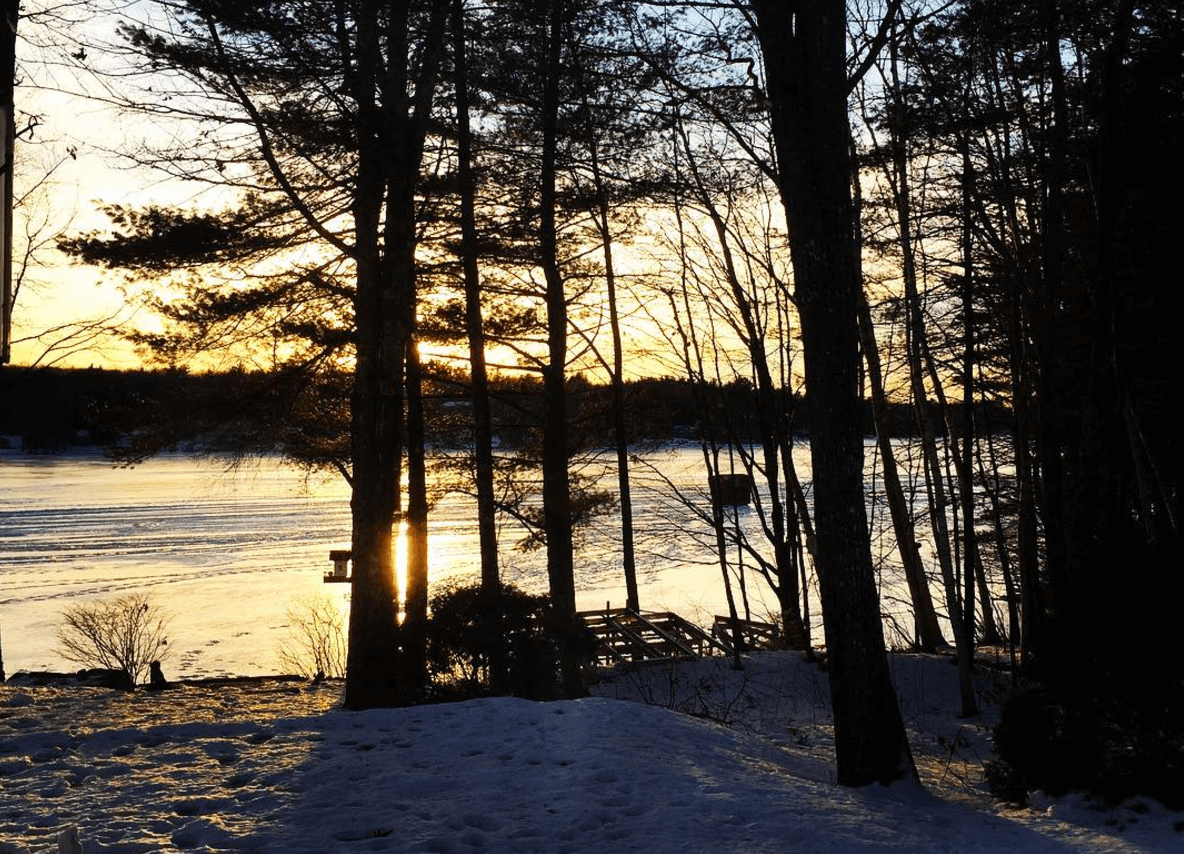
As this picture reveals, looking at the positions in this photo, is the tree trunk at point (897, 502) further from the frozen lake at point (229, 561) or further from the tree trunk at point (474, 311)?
the tree trunk at point (474, 311)

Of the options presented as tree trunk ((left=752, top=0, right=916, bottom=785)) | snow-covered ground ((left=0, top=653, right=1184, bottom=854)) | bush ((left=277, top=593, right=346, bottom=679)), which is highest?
tree trunk ((left=752, top=0, right=916, bottom=785))

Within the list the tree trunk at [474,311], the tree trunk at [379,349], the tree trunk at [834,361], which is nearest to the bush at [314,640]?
the tree trunk at [474,311]

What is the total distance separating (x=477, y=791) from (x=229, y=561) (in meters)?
43.0

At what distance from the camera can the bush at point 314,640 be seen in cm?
2255

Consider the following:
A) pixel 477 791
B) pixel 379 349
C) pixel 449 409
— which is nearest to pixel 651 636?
pixel 449 409

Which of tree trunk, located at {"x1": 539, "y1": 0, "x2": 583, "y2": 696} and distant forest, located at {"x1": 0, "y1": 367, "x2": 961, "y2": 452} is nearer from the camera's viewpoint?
distant forest, located at {"x1": 0, "y1": 367, "x2": 961, "y2": 452}

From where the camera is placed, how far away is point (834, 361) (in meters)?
7.31

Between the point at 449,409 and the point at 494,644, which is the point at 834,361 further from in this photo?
the point at 449,409

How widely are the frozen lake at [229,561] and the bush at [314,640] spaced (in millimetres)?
584

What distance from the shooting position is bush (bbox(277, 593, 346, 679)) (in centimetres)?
2255

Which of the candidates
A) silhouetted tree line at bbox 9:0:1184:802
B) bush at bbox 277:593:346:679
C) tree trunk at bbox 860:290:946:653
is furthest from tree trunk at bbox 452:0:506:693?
tree trunk at bbox 860:290:946:653

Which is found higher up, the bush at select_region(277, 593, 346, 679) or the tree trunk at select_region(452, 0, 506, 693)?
the tree trunk at select_region(452, 0, 506, 693)

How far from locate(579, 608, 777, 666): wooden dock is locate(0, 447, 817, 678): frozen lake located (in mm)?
1655

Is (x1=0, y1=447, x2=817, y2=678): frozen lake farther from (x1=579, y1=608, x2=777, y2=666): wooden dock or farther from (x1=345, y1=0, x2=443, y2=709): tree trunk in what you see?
(x1=345, y1=0, x2=443, y2=709): tree trunk
